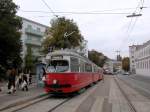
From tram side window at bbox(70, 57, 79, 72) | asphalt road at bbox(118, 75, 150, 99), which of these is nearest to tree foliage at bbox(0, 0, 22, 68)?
asphalt road at bbox(118, 75, 150, 99)

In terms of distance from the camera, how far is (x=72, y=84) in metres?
22.7

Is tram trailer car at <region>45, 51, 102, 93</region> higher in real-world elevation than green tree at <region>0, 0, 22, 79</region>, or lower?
lower

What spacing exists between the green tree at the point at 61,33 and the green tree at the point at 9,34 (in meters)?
7.41

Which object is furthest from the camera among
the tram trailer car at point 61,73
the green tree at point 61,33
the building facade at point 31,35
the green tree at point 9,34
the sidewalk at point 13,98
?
the building facade at point 31,35

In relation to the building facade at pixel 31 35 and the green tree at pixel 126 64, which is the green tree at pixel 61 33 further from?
the green tree at pixel 126 64

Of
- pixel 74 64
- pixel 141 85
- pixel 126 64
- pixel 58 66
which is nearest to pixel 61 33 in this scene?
pixel 141 85

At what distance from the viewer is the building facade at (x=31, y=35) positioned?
86.5 m

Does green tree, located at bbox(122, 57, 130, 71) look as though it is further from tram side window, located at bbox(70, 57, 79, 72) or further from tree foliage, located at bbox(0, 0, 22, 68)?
tram side window, located at bbox(70, 57, 79, 72)

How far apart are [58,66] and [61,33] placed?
130ft

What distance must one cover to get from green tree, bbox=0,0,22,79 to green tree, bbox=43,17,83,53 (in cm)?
741

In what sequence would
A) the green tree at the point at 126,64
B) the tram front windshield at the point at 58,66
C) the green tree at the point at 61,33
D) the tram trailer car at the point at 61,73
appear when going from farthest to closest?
the green tree at the point at 126,64 → the green tree at the point at 61,33 → the tram front windshield at the point at 58,66 → the tram trailer car at the point at 61,73

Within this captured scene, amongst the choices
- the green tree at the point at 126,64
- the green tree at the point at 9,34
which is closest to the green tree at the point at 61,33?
the green tree at the point at 9,34

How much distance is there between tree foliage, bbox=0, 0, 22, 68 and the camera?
174ft

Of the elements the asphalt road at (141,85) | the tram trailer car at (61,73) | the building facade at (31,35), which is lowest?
the asphalt road at (141,85)
